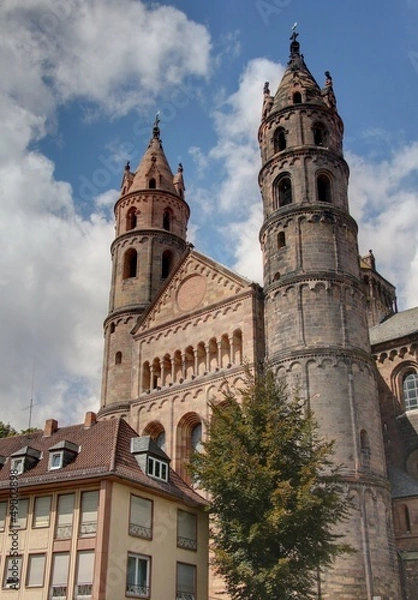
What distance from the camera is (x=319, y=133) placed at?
45.0 metres

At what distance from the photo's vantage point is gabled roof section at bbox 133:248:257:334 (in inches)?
1676

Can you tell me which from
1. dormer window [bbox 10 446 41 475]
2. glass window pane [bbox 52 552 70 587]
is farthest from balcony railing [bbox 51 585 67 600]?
dormer window [bbox 10 446 41 475]

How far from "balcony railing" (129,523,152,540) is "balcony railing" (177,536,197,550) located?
6.73ft

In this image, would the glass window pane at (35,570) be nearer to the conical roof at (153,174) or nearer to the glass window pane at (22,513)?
the glass window pane at (22,513)

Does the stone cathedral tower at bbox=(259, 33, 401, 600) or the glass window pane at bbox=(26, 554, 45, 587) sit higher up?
the stone cathedral tower at bbox=(259, 33, 401, 600)

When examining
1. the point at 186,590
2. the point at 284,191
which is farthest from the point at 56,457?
the point at 284,191

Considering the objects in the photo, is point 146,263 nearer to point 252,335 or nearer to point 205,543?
point 252,335

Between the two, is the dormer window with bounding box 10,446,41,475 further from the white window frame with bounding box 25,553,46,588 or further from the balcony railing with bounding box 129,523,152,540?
the balcony railing with bounding box 129,523,152,540

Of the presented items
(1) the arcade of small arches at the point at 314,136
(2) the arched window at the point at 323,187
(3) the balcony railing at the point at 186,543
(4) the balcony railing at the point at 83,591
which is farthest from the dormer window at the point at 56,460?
(1) the arcade of small arches at the point at 314,136

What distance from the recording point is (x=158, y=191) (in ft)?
179

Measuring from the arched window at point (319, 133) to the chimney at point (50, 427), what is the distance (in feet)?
75.0

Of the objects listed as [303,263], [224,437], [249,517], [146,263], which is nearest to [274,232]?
[303,263]

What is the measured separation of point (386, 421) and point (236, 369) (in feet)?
35.6

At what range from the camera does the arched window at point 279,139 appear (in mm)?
44791
